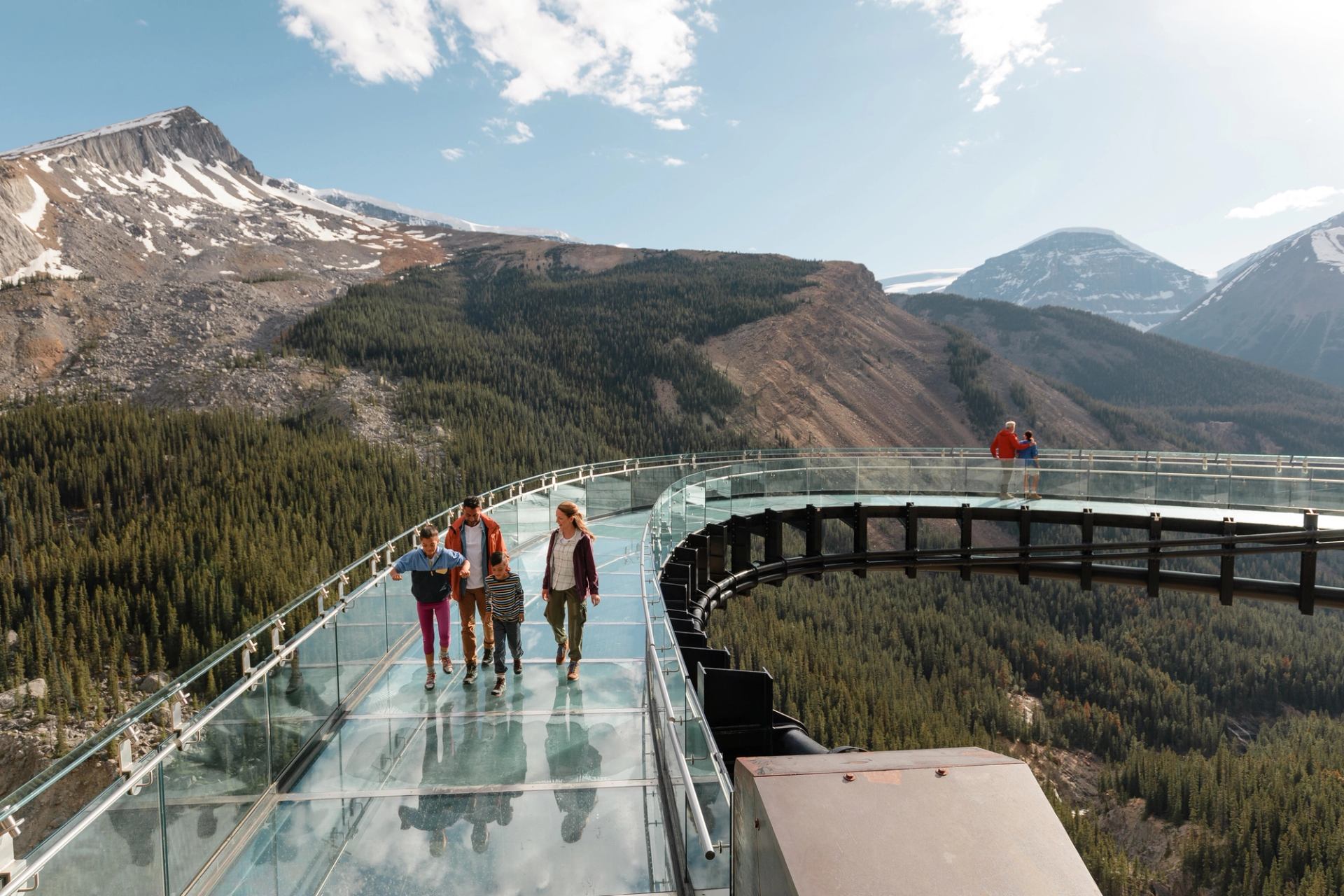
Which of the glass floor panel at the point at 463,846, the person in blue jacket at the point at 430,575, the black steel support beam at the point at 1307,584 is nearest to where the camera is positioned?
the glass floor panel at the point at 463,846

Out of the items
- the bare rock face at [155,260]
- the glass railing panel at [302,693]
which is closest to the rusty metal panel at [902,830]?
the glass railing panel at [302,693]

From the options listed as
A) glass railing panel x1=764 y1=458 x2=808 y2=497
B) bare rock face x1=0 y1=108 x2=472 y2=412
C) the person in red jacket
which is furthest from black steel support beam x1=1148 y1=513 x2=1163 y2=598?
bare rock face x1=0 y1=108 x2=472 y2=412

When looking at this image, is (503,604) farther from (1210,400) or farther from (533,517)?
(1210,400)

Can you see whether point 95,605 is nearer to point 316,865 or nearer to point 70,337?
point 316,865

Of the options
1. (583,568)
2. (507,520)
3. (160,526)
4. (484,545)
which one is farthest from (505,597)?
(160,526)

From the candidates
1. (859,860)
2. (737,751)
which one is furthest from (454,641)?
(859,860)

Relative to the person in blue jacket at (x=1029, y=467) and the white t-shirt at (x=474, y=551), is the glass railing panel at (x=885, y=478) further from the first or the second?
the white t-shirt at (x=474, y=551)
